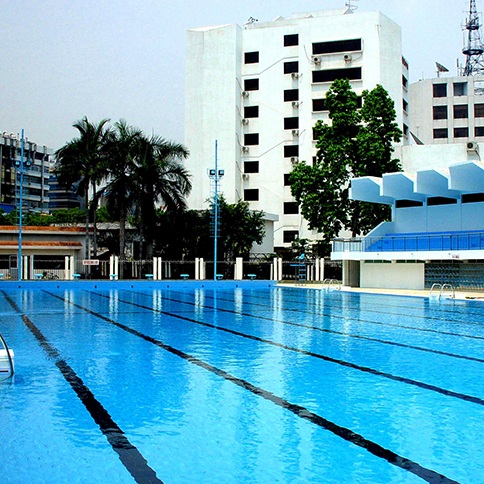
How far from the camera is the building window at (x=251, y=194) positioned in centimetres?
5462

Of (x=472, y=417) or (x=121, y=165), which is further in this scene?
(x=121, y=165)

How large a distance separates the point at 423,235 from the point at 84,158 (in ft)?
69.3

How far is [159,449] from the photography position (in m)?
5.29

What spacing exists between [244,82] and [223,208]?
56.7 feet

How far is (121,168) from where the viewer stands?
38.2 meters

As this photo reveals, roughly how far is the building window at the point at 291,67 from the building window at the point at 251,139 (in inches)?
248

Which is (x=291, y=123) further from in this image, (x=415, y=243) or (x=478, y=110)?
(x=415, y=243)

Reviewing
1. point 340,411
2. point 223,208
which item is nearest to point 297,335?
point 340,411

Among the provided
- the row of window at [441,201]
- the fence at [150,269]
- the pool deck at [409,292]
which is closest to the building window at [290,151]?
the fence at [150,269]

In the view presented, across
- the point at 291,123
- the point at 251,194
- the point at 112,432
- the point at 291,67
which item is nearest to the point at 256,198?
the point at 251,194

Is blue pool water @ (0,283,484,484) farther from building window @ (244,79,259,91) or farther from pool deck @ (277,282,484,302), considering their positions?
building window @ (244,79,259,91)

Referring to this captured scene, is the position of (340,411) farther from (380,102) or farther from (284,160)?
(284,160)

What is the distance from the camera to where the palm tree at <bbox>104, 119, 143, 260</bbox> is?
124 ft

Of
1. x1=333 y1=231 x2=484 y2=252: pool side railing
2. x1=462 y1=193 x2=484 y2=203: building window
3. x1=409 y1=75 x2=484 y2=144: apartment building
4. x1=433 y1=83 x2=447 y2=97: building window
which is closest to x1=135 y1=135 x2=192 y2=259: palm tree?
x1=333 y1=231 x2=484 y2=252: pool side railing
